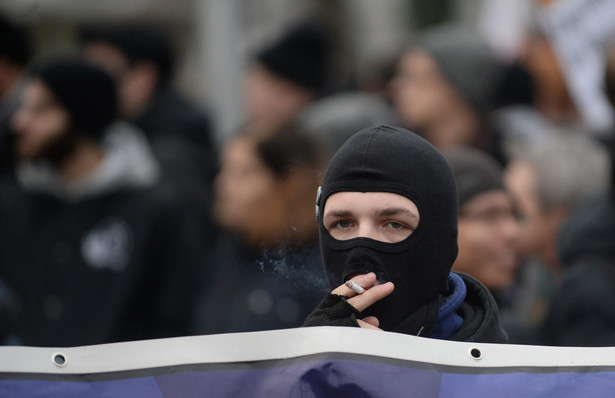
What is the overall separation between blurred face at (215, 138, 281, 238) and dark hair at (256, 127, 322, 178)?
5cm

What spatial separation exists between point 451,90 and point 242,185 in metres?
1.39

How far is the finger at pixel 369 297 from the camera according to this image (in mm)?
2451

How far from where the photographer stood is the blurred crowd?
4.07 meters

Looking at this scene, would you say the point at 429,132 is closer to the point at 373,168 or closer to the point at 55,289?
the point at 55,289

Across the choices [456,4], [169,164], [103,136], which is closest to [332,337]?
[103,136]

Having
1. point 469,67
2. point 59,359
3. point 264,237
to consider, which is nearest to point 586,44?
point 469,67

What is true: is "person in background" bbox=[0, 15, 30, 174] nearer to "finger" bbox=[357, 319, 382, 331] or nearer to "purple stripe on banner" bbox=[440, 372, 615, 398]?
"finger" bbox=[357, 319, 382, 331]

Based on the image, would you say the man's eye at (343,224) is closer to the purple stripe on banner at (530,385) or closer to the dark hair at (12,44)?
the purple stripe on banner at (530,385)

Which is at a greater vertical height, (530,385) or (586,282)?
(530,385)

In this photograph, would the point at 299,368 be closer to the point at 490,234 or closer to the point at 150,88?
the point at 490,234

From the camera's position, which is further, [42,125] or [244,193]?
[42,125]

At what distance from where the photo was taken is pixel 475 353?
2.43 meters

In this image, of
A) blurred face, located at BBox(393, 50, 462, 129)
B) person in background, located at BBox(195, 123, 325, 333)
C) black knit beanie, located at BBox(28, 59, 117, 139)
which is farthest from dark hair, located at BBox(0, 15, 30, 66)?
blurred face, located at BBox(393, 50, 462, 129)

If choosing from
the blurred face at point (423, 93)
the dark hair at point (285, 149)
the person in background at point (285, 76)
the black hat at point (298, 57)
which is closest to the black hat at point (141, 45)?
the person in background at point (285, 76)
